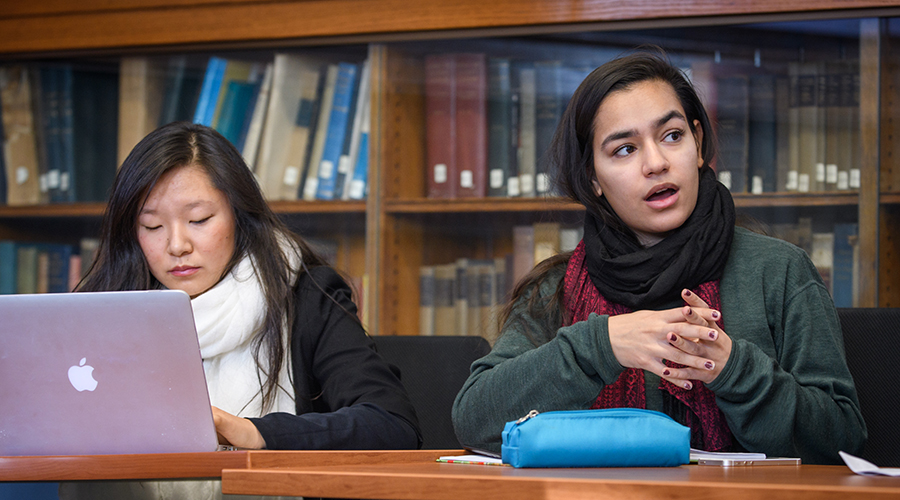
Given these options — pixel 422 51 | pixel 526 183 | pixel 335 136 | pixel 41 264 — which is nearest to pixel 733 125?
pixel 526 183

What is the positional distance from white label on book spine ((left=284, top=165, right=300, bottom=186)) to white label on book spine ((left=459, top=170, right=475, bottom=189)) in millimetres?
Answer: 435

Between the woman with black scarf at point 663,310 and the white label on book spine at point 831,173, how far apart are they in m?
0.56

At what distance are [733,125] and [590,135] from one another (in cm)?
66

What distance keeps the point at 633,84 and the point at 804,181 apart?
72 cm

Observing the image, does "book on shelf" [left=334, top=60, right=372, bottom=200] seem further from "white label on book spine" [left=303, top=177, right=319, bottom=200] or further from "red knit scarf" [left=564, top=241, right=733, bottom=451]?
"red knit scarf" [left=564, top=241, right=733, bottom=451]

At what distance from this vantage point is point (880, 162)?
1729 millimetres

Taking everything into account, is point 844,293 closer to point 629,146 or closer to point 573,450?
point 629,146

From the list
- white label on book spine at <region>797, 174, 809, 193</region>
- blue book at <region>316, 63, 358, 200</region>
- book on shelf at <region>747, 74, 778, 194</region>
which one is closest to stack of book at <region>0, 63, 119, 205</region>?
blue book at <region>316, 63, 358, 200</region>

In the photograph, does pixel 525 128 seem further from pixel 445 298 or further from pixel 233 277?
pixel 233 277

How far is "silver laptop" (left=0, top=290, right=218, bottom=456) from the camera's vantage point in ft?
2.79

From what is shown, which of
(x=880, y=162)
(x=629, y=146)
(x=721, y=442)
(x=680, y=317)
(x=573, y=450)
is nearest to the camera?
(x=573, y=450)

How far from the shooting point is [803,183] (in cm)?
181

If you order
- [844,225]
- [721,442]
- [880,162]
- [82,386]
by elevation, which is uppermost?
[880,162]

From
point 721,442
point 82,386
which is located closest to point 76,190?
point 82,386
